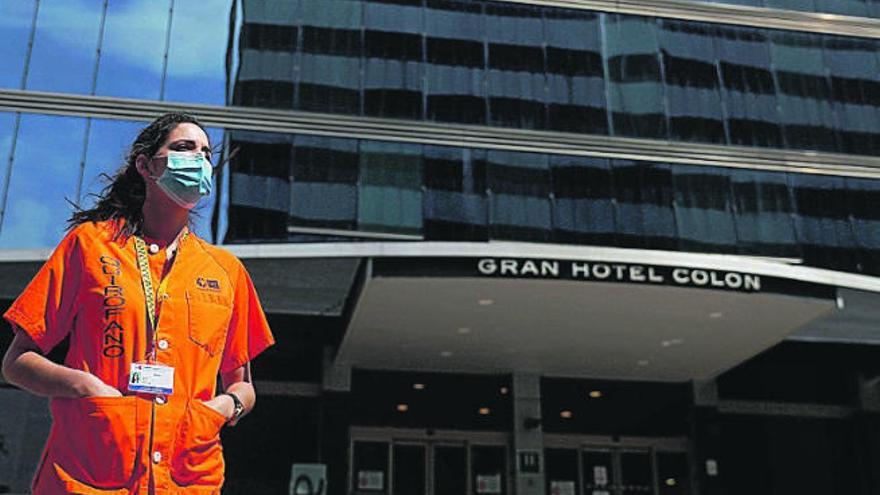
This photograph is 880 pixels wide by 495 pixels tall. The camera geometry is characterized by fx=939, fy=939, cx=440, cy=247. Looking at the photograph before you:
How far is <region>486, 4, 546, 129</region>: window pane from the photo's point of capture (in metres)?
19.0

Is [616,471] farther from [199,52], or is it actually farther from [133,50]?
[133,50]

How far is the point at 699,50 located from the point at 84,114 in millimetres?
12704

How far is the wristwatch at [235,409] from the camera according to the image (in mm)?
2586

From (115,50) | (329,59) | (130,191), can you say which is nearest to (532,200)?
(329,59)

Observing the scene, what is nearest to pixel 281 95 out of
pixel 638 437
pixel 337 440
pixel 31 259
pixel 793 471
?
pixel 31 259

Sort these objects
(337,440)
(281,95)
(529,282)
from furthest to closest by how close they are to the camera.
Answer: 1. (337,440)
2. (281,95)
3. (529,282)

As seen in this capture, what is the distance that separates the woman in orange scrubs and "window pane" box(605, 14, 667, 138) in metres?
17.2

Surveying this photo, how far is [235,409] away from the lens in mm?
2598

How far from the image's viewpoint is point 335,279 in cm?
1728

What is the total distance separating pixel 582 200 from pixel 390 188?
3774 millimetres

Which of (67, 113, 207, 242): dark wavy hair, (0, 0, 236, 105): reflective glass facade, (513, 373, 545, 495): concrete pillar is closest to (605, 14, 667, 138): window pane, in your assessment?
(513, 373, 545, 495): concrete pillar

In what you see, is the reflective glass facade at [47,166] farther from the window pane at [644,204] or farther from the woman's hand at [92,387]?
the woman's hand at [92,387]

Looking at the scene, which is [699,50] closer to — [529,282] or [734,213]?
[734,213]

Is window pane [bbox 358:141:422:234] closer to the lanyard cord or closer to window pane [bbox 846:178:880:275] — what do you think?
window pane [bbox 846:178:880:275]
